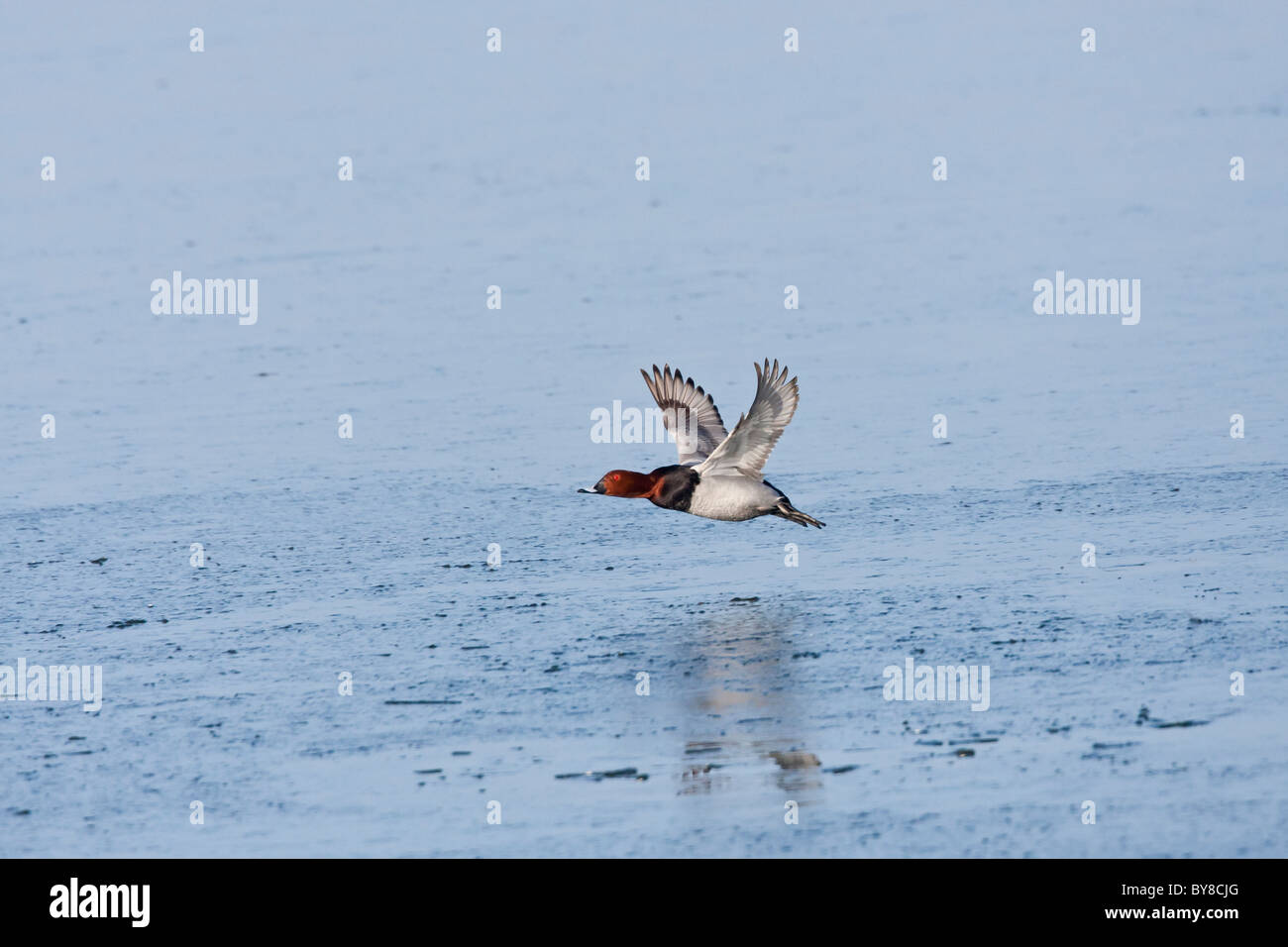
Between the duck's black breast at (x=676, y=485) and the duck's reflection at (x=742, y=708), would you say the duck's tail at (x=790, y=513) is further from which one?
the duck's reflection at (x=742, y=708)

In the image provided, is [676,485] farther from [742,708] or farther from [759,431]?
[742,708]

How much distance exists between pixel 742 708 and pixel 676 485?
2.16m

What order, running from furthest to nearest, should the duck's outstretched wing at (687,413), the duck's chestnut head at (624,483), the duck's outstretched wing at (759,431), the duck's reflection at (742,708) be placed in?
1. the duck's outstretched wing at (687,413)
2. the duck's chestnut head at (624,483)
3. the duck's outstretched wing at (759,431)
4. the duck's reflection at (742,708)

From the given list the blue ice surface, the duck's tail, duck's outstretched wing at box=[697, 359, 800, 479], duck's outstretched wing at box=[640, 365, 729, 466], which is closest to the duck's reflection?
the blue ice surface

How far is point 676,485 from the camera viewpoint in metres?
10.3

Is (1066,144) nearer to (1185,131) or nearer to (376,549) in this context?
(1185,131)

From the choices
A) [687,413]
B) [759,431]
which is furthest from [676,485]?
[687,413]

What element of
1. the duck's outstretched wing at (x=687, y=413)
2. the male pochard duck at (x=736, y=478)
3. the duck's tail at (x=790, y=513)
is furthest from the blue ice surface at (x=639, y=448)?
the duck's outstretched wing at (x=687, y=413)

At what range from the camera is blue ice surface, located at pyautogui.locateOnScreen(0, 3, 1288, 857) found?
7629 millimetres

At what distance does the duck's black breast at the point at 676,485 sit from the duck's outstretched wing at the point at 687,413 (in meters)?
0.67

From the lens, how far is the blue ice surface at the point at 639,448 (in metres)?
7.63

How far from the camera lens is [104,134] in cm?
2206
